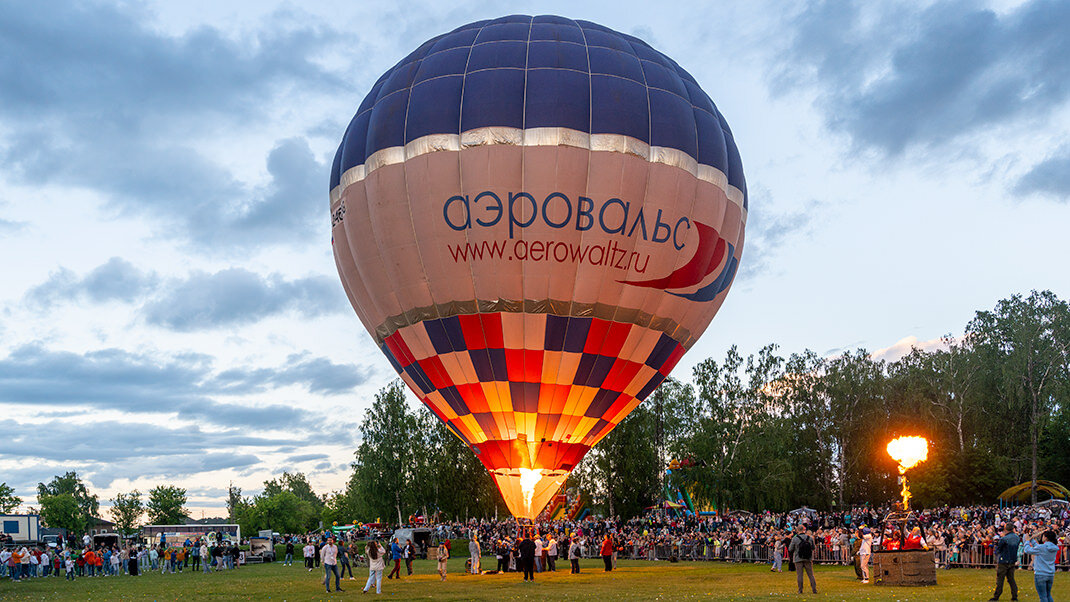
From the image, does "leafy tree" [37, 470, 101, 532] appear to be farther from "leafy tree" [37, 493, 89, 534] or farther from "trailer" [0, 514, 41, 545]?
"trailer" [0, 514, 41, 545]

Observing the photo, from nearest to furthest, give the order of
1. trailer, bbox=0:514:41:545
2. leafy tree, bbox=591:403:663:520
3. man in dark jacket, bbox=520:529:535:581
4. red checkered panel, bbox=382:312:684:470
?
red checkered panel, bbox=382:312:684:470, man in dark jacket, bbox=520:529:535:581, trailer, bbox=0:514:41:545, leafy tree, bbox=591:403:663:520

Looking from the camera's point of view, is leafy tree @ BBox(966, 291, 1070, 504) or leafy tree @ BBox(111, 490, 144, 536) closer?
leafy tree @ BBox(966, 291, 1070, 504)

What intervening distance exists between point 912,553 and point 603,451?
33836 mm

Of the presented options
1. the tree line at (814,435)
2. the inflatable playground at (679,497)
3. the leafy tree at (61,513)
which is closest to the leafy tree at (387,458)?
the tree line at (814,435)

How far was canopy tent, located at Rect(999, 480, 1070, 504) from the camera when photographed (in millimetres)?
45316

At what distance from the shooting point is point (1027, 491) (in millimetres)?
48719

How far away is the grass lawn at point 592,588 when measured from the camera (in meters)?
15.8

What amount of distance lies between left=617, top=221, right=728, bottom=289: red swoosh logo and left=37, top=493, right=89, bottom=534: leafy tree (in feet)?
315

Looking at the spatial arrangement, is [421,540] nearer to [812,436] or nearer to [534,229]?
[534,229]

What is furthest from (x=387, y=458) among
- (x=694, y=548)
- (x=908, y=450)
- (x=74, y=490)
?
(x=74, y=490)

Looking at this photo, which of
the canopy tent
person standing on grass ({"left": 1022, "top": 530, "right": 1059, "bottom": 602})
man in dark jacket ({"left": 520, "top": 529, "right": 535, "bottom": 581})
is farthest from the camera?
the canopy tent

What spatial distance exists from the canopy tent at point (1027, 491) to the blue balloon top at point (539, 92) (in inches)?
1233

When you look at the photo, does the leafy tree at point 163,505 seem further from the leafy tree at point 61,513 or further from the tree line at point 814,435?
the tree line at point 814,435

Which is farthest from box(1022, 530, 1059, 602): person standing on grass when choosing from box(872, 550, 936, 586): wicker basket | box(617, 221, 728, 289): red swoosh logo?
box(617, 221, 728, 289): red swoosh logo
